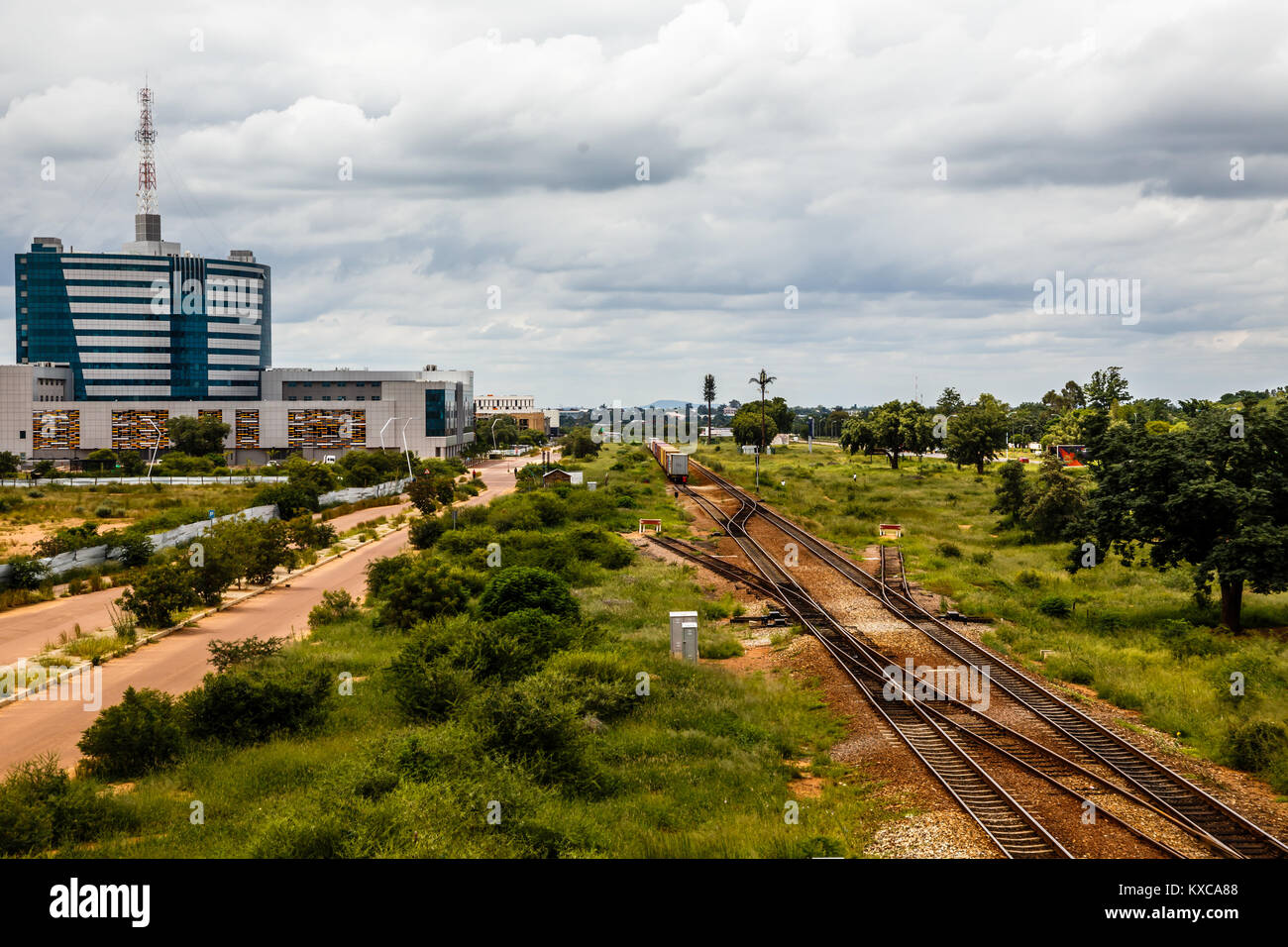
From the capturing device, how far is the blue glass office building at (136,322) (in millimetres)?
139750

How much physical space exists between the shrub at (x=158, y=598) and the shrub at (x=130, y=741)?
47.7 ft

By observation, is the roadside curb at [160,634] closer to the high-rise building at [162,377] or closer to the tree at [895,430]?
the tree at [895,430]

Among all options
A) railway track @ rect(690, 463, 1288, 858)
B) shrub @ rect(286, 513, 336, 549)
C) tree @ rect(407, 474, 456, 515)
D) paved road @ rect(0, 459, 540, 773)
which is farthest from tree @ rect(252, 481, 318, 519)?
railway track @ rect(690, 463, 1288, 858)

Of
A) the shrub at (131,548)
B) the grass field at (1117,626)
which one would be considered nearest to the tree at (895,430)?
the grass field at (1117,626)

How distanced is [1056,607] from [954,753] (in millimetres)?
15441

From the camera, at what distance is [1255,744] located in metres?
16.8

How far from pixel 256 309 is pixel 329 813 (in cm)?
15725

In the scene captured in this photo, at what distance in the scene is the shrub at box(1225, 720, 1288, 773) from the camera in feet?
54.1

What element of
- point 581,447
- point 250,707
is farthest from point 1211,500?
point 581,447

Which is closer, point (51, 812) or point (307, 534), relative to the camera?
point (51, 812)

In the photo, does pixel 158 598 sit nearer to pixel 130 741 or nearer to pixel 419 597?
pixel 419 597
